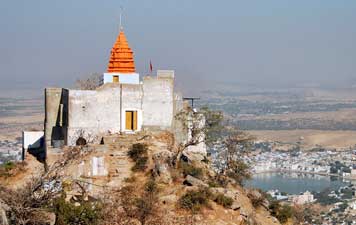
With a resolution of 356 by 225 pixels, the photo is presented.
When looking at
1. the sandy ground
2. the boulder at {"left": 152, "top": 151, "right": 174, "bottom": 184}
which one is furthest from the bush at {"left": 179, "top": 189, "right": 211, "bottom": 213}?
the sandy ground

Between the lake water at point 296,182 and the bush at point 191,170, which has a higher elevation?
the bush at point 191,170

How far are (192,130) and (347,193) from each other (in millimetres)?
48616

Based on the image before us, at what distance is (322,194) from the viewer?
6638 centimetres

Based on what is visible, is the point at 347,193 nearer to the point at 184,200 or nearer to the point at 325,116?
the point at 184,200

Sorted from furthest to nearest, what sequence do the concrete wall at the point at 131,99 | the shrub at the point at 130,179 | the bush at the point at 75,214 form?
the concrete wall at the point at 131,99 < the shrub at the point at 130,179 < the bush at the point at 75,214

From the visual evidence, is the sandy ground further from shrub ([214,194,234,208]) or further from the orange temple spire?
shrub ([214,194,234,208])

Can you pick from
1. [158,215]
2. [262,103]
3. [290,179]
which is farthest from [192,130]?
[262,103]

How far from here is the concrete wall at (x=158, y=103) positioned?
957 inches

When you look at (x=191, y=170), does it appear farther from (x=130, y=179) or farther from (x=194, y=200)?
(x=194, y=200)

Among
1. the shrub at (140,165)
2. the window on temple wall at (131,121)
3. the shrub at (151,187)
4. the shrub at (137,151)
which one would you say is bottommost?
the shrub at (151,187)

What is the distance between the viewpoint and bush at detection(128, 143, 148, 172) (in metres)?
22.2

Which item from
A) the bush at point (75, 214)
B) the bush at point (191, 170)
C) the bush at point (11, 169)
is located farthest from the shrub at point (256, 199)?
the bush at point (75, 214)

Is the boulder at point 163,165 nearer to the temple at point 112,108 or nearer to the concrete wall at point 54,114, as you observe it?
the temple at point 112,108

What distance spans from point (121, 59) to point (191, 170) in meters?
4.98
